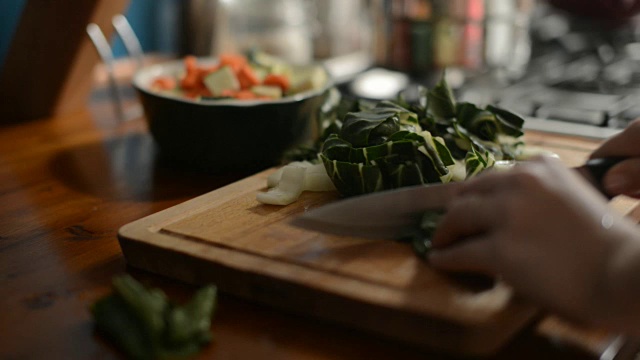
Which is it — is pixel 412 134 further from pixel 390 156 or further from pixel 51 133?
pixel 51 133

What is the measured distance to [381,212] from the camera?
0.75 m

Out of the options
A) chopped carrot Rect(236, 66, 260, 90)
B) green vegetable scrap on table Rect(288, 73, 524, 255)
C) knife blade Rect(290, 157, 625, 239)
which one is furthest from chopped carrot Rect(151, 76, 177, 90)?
knife blade Rect(290, 157, 625, 239)

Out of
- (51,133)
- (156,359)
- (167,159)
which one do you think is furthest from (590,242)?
(51,133)

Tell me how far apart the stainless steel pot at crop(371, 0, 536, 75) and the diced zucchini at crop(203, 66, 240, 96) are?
617mm

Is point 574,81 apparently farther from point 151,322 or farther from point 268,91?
point 151,322

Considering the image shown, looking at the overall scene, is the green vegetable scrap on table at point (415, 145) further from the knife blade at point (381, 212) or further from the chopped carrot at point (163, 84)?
the chopped carrot at point (163, 84)

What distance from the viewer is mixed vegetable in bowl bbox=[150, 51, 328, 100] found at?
114 cm

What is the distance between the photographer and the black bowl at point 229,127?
106 centimetres

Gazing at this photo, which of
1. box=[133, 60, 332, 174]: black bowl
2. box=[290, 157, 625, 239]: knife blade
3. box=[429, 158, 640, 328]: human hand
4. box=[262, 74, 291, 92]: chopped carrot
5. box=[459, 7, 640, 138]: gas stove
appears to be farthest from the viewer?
box=[459, 7, 640, 138]: gas stove

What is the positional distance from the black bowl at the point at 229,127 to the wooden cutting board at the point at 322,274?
0.65 feet

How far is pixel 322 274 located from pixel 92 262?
0.29m

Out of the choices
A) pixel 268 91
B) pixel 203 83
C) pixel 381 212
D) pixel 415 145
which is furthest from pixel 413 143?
pixel 203 83

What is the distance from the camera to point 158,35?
2.03 m

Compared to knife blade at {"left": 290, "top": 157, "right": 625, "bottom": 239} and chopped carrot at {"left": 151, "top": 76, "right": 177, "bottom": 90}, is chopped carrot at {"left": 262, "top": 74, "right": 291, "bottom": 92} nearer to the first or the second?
chopped carrot at {"left": 151, "top": 76, "right": 177, "bottom": 90}
